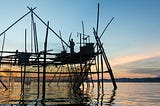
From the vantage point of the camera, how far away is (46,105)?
18.6 m

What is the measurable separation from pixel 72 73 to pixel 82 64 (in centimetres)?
281

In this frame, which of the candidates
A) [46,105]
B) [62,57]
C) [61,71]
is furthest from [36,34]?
[46,105]

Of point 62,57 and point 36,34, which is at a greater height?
point 36,34

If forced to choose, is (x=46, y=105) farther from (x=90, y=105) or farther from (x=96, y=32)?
(x=96, y=32)

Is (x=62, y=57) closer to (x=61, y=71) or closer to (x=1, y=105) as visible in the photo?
(x=61, y=71)

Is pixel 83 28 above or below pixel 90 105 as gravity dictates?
above

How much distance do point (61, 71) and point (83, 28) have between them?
289 inches

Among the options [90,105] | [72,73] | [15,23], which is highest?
[15,23]

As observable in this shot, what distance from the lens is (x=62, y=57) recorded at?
34.4 meters

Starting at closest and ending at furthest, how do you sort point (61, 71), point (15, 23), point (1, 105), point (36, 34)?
1. point (1, 105)
2. point (15, 23)
3. point (36, 34)
4. point (61, 71)

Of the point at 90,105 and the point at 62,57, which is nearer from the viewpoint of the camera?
the point at 90,105

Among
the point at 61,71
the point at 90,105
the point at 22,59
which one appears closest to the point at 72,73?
the point at 61,71

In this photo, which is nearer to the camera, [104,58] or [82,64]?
[104,58]

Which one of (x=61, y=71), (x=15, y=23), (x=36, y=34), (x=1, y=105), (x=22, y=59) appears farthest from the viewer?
(x=61, y=71)
